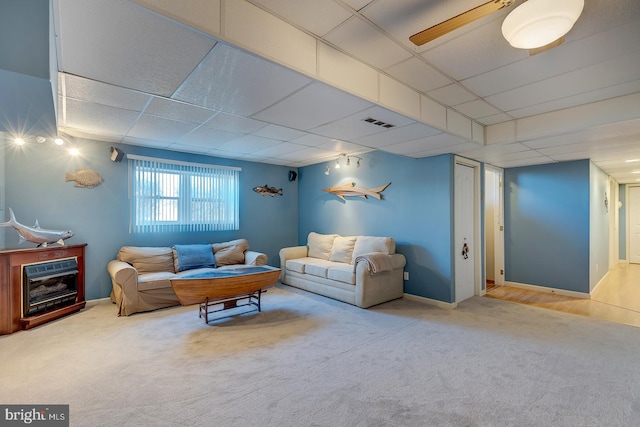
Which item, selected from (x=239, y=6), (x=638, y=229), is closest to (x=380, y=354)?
(x=239, y=6)

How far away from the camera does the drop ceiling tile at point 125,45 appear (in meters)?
1.47

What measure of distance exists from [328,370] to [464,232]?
3058 millimetres

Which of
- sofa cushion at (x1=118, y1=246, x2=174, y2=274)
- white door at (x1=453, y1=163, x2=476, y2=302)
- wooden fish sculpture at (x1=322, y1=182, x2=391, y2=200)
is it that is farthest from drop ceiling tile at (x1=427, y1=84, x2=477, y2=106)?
sofa cushion at (x1=118, y1=246, x2=174, y2=274)

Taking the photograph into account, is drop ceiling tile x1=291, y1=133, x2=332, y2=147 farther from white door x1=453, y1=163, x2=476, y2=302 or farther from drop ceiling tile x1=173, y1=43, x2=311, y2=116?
white door x1=453, y1=163, x2=476, y2=302

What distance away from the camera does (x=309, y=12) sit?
5.60ft

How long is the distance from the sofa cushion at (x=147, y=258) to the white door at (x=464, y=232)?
410cm

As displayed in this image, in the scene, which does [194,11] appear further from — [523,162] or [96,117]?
[523,162]

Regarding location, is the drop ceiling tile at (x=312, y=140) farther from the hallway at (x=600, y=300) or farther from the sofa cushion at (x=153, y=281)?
the hallway at (x=600, y=300)

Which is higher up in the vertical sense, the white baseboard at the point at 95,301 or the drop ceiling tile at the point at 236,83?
the drop ceiling tile at the point at 236,83

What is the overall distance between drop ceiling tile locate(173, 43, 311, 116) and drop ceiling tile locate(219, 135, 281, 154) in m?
1.23

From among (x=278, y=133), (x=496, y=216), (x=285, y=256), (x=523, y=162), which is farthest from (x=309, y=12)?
(x=496, y=216)

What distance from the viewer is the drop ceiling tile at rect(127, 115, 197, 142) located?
3.23m

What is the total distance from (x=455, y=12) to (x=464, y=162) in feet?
9.94

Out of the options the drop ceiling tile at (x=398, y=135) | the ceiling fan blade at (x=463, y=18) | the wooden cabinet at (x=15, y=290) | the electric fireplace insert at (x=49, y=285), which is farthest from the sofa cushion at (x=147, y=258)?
the ceiling fan blade at (x=463, y=18)
